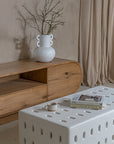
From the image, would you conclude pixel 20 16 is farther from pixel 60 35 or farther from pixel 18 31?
pixel 60 35

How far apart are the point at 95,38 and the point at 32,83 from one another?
4.80 feet

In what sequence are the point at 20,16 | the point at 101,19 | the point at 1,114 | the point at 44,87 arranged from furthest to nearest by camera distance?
1. the point at 101,19
2. the point at 20,16
3. the point at 44,87
4. the point at 1,114

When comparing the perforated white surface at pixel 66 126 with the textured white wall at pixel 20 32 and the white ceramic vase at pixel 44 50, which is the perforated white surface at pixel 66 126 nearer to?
the white ceramic vase at pixel 44 50

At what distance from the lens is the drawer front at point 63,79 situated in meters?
3.09

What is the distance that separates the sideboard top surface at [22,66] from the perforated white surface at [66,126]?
719 millimetres

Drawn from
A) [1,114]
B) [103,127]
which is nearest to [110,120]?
[103,127]

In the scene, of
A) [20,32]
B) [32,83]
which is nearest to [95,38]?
[20,32]

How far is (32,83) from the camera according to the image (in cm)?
304

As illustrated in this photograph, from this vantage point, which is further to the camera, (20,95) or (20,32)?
(20,32)

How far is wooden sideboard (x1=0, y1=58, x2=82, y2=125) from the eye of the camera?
2662 millimetres

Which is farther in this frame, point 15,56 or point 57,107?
point 15,56

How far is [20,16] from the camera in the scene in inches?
127

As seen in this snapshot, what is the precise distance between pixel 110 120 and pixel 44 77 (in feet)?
3.94

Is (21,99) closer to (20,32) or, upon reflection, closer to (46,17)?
(20,32)
